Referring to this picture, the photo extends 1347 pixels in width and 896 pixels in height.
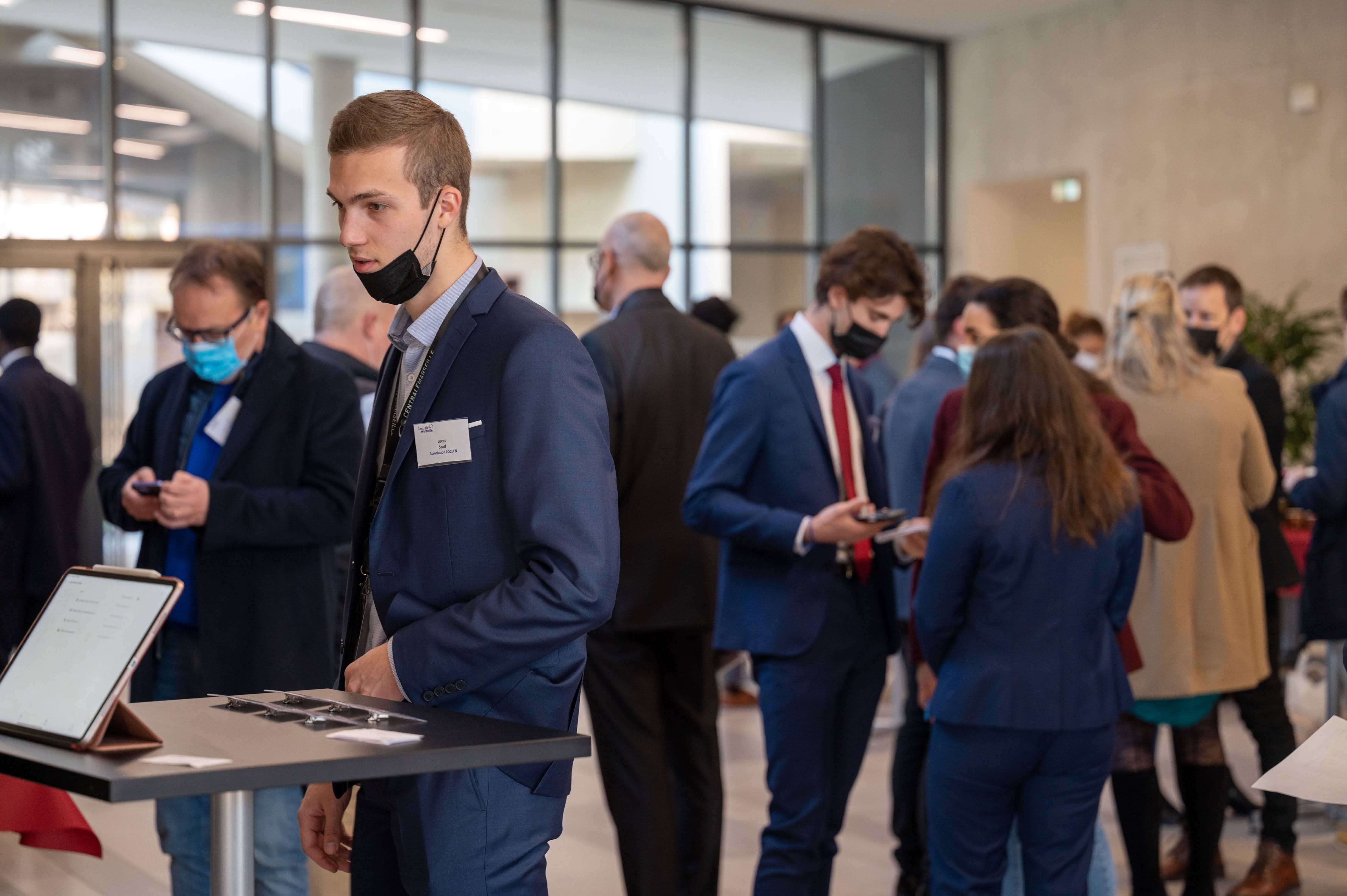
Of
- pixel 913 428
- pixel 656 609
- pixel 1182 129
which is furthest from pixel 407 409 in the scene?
pixel 1182 129

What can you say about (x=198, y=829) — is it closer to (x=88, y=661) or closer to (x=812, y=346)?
(x=88, y=661)

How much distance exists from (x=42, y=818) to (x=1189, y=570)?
274 centimetres

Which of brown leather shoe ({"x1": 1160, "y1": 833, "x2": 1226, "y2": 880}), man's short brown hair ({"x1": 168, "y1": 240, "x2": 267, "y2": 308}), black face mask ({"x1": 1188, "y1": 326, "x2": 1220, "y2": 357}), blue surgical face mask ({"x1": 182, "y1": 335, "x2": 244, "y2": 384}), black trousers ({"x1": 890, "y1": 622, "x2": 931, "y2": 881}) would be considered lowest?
brown leather shoe ({"x1": 1160, "y1": 833, "x2": 1226, "y2": 880})

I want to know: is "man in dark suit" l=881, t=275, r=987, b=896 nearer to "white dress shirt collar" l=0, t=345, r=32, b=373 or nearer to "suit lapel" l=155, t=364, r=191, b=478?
"suit lapel" l=155, t=364, r=191, b=478

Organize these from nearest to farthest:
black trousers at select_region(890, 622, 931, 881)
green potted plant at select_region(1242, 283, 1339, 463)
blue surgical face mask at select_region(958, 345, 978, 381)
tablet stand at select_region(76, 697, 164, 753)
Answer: tablet stand at select_region(76, 697, 164, 753), blue surgical face mask at select_region(958, 345, 978, 381), black trousers at select_region(890, 622, 931, 881), green potted plant at select_region(1242, 283, 1339, 463)

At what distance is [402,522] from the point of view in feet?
5.80

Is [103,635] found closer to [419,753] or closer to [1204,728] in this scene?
[419,753]

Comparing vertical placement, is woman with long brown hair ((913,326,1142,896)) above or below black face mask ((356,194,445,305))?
below

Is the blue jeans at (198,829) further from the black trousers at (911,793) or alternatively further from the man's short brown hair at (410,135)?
the black trousers at (911,793)

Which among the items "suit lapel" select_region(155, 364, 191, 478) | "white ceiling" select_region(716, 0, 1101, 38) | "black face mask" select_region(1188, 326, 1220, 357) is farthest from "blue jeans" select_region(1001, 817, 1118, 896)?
"white ceiling" select_region(716, 0, 1101, 38)

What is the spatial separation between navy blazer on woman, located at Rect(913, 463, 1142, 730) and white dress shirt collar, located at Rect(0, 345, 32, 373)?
347cm

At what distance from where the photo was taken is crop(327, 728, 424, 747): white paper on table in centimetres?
140

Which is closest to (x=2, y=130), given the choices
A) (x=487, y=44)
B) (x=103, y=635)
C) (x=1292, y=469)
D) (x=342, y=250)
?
(x=342, y=250)

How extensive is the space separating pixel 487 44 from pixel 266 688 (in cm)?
786
